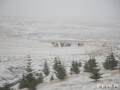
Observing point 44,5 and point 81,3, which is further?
point 44,5

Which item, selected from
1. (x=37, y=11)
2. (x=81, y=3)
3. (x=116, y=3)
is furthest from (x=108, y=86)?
(x=37, y=11)

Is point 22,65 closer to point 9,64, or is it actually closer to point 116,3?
point 9,64

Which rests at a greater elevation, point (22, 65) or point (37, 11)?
point (37, 11)

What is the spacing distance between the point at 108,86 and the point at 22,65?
1019cm

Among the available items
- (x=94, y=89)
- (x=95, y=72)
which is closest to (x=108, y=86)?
(x=94, y=89)

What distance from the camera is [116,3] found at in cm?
4469

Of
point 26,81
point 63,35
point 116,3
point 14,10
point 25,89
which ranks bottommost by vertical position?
point 25,89

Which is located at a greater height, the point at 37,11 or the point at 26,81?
the point at 37,11

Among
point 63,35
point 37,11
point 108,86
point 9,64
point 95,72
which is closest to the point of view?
point 108,86

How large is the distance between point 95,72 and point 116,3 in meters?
39.2

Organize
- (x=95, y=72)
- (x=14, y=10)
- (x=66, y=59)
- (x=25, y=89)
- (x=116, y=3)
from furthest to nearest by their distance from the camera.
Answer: (x=14, y=10) → (x=116, y=3) → (x=66, y=59) → (x=25, y=89) → (x=95, y=72)

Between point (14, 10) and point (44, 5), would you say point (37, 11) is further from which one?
point (14, 10)

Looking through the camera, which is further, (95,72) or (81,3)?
(81,3)

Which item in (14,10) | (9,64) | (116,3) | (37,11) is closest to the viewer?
(9,64)
